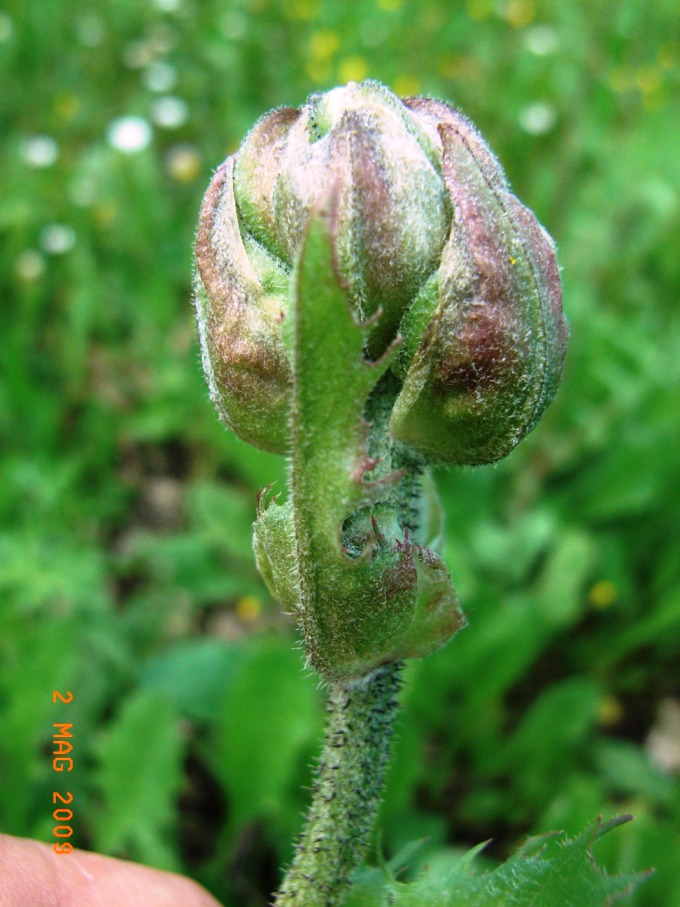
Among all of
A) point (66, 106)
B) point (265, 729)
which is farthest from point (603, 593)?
point (66, 106)

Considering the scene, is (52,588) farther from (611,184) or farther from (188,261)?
(611,184)

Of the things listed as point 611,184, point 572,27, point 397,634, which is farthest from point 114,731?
point 572,27

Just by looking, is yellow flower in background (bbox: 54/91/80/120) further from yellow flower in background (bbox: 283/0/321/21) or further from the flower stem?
the flower stem

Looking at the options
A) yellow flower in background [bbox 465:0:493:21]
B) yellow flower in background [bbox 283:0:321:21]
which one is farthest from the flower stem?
yellow flower in background [bbox 465:0:493:21]

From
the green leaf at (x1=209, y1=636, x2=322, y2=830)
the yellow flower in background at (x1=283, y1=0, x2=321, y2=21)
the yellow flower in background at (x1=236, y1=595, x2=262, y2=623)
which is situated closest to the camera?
the green leaf at (x1=209, y1=636, x2=322, y2=830)

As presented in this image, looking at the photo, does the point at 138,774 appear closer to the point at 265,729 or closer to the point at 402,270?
the point at 265,729
